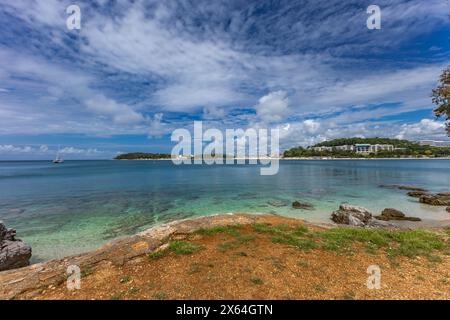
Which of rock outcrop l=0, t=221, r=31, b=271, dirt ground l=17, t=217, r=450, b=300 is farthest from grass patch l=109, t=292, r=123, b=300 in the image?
rock outcrop l=0, t=221, r=31, b=271

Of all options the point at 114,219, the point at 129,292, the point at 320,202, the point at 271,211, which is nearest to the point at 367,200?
the point at 320,202

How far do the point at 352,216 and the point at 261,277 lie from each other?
13771 mm

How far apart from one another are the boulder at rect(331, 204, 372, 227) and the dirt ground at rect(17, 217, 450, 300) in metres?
8.80

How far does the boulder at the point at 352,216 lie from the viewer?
54.9 feet

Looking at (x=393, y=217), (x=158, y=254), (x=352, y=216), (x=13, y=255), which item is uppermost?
(x=158, y=254)

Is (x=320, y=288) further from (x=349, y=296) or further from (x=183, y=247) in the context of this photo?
(x=183, y=247)

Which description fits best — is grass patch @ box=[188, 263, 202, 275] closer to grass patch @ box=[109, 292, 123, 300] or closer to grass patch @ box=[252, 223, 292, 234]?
grass patch @ box=[109, 292, 123, 300]

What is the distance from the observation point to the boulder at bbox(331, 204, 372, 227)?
54.9 feet

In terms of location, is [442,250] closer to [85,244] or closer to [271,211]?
[271,211]

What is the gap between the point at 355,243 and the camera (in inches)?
371

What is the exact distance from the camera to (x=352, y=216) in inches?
681
